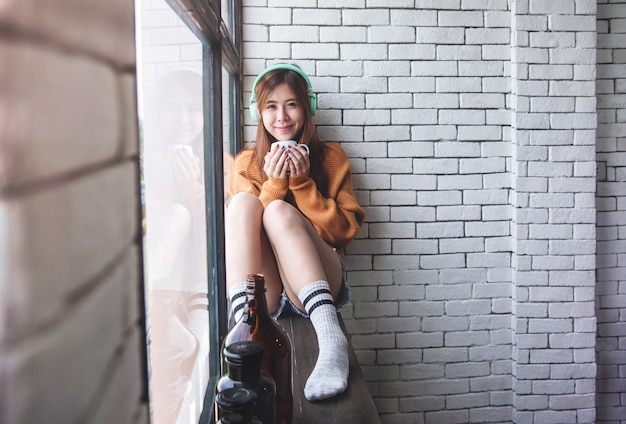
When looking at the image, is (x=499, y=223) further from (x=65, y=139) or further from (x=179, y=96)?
(x=65, y=139)

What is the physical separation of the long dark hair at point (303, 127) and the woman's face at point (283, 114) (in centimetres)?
1

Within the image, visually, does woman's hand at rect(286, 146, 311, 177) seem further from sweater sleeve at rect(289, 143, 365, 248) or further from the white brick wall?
the white brick wall

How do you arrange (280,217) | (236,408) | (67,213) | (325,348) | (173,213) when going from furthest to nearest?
(280,217) < (325,348) < (173,213) < (236,408) < (67,213)

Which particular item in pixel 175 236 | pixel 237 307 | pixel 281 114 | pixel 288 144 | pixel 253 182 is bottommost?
pixel 237 307

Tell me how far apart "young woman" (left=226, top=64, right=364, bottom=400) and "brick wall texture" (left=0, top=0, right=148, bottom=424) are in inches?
41.9

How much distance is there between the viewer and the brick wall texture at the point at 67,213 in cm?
22

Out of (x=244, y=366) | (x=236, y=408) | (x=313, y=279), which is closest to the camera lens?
(x=236, y=408)

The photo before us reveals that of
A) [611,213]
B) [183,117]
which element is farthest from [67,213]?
[611,213]

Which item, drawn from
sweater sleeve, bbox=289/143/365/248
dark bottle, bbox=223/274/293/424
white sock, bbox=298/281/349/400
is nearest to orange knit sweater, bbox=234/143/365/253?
sweater sleeve, bbox=289/143/365/248

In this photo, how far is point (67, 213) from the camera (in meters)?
0.27

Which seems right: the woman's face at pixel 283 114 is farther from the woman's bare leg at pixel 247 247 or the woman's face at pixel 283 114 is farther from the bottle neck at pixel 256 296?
the bottle neck at pixel 256 296

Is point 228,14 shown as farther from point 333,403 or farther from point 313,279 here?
point 333,403

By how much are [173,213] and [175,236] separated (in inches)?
1.9

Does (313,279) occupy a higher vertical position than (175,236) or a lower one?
lower
